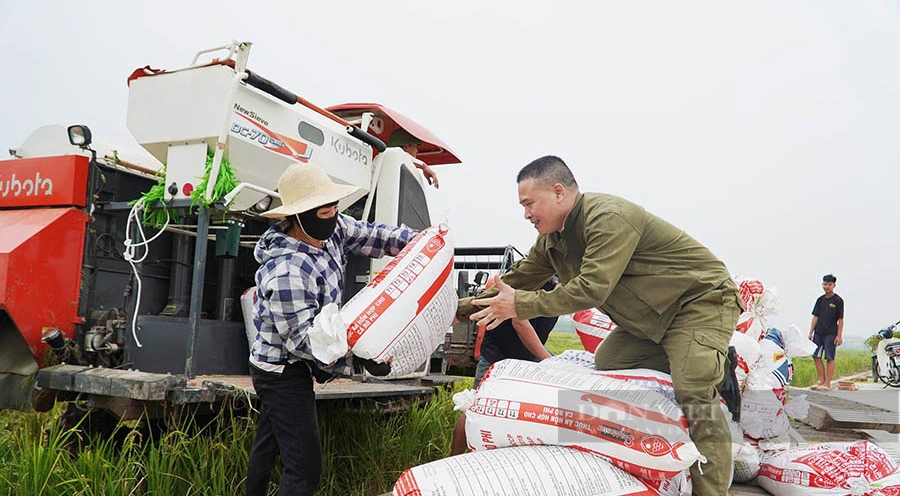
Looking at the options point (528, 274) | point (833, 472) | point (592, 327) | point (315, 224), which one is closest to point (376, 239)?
point (315, 224)

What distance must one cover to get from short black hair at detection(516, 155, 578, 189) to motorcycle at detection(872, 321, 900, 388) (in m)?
10.5

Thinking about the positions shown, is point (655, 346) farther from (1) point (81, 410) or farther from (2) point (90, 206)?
(2) point (90, 206)

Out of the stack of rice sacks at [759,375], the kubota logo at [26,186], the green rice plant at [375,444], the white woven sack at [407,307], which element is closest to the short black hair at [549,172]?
the white woven sack at [407,307]

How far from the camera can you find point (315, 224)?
8.79 feet

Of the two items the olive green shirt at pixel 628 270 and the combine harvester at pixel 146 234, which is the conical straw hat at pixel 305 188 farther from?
the olive green shirt at pixel 628 270

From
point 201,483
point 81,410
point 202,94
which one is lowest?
point 201,483

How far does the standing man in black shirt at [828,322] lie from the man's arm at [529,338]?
318 inches

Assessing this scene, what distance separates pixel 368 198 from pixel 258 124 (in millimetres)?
1199

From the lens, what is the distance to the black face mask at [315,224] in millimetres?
2666

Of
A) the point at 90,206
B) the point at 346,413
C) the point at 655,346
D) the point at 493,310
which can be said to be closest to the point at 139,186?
the point at 90,206

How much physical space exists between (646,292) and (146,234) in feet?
9.47

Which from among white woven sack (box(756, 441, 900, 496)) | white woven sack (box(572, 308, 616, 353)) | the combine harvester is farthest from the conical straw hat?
white woven sack (box(756, 441, 900, 496))

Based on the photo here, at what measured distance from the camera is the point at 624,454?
246 centimetres

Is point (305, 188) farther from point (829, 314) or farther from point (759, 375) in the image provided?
point (829, 314)
